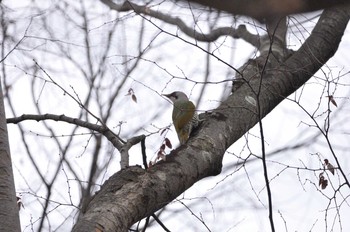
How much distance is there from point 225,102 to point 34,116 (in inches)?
46.5

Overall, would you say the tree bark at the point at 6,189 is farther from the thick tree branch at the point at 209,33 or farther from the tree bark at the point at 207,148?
the thick tree branch at the point at 209,33

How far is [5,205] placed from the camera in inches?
70.4

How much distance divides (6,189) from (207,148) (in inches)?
50.2

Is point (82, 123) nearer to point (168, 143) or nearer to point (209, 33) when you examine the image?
point (168, 143)

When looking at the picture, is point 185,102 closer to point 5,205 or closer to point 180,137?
point 180,137

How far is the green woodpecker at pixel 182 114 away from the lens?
162 inches

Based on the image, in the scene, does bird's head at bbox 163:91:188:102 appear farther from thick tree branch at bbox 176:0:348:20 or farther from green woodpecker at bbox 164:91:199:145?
thick tree branch at bbox 176:0:348:20

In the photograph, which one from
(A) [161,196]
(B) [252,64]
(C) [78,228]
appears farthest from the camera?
(B) [252,64]

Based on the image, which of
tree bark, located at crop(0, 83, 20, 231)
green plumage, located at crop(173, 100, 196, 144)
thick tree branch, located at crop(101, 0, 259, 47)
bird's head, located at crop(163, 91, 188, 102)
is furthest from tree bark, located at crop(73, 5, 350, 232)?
bird's head, located at crop(163, 91, 188, 102)

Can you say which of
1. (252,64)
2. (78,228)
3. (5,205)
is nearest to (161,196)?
(78,228)

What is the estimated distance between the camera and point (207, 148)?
9.46 ft

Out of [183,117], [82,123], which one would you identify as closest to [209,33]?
[183,117]

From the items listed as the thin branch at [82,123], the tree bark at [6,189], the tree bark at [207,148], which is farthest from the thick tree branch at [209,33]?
the tree bark at [6,189]

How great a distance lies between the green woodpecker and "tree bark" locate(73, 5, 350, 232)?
0.65 meters
